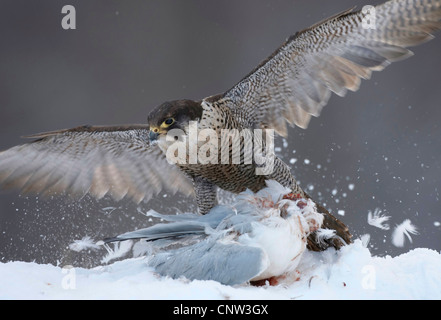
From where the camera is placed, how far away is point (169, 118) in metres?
1.39

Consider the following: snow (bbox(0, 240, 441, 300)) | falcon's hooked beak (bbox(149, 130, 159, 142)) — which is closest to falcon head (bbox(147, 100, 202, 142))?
falcon's hooked beak (bbox(149, 130, 159, 142))

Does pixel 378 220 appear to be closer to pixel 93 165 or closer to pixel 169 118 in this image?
pixel 169 118

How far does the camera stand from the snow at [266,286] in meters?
0.98

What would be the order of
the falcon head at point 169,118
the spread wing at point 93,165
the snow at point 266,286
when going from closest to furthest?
the snow at point 266,286, the falcon head at point 169,118, the spread wing at point 93,165

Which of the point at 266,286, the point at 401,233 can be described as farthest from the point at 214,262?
the point at 401,233

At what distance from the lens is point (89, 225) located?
2.02m

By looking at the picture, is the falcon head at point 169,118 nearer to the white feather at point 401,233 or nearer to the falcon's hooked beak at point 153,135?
the falcon's hooked beak at point 153,135

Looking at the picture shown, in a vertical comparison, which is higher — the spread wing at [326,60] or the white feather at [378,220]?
the spread wing at [326,60]

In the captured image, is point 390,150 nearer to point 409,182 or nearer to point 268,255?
point 409,182

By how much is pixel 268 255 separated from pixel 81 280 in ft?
1.22

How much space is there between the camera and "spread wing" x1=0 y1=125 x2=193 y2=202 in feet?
5.26

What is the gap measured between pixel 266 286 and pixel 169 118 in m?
0.52

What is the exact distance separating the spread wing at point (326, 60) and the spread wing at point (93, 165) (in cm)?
34

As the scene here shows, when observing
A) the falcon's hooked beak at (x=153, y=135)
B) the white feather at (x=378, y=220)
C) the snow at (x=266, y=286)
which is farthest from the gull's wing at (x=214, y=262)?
the white feather at (x=378, y=220)
